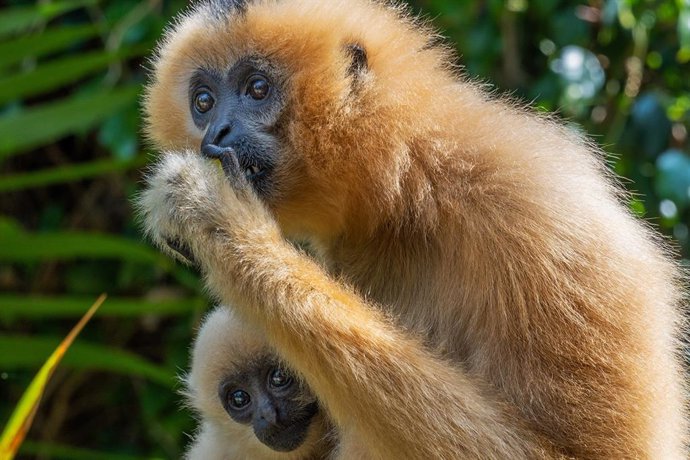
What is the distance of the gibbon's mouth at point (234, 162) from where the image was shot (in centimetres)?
319

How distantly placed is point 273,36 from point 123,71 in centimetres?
336

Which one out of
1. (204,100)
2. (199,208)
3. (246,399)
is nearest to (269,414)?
(246,399)

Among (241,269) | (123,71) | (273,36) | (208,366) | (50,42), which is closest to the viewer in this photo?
(241,269)

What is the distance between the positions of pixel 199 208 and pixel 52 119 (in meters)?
2.44

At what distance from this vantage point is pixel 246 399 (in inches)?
153

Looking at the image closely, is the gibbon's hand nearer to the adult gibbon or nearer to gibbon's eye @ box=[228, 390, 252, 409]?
the adult gibbon

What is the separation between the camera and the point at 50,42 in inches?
202

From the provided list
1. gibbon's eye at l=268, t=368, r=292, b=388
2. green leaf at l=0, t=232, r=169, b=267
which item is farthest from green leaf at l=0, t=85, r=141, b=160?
gibbon's eye at l=268, t=368, r=292, b=388

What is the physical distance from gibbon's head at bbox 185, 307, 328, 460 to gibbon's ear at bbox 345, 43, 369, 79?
0.96m

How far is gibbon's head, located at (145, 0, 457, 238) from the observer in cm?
334

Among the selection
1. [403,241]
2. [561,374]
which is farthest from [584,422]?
[403,241]

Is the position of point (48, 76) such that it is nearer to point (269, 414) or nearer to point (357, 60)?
point (357, 60)

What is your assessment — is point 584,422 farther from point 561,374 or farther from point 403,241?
point 403,241

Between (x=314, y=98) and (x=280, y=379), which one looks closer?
(x=314, y=98)
